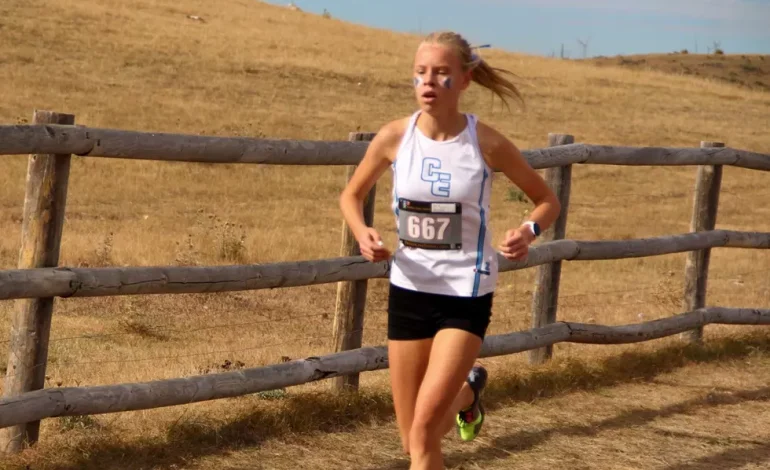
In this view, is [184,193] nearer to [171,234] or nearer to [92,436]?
[171,234]

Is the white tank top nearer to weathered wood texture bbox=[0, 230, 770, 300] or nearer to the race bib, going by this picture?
the race bib

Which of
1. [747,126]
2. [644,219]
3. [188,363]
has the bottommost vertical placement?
[188,363]

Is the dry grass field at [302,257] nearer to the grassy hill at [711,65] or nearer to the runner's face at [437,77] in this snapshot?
the runner's face at [437,77]

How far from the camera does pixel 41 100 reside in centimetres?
2373

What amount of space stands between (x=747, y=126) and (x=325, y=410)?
30.2 meters

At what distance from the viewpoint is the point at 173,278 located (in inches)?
213

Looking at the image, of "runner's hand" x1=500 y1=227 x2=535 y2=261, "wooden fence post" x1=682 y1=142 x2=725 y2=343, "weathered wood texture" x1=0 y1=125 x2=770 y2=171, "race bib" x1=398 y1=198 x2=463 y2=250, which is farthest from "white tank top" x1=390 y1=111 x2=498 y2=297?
"wooden fence post" x1=682 y1=142 x2=725 y2=343

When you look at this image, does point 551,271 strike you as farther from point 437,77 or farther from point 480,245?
point 437,77

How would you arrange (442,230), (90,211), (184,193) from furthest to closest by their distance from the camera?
(184,193) < (90,211) < (442,230)

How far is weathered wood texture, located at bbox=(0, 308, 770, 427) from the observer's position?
4.95m

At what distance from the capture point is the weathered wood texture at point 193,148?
16.2 feet

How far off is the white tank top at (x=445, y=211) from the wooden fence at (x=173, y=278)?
161 centimetres

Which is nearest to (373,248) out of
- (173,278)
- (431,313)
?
(431,313)

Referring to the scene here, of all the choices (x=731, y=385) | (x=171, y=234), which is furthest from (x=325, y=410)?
(x=171, y=234)
